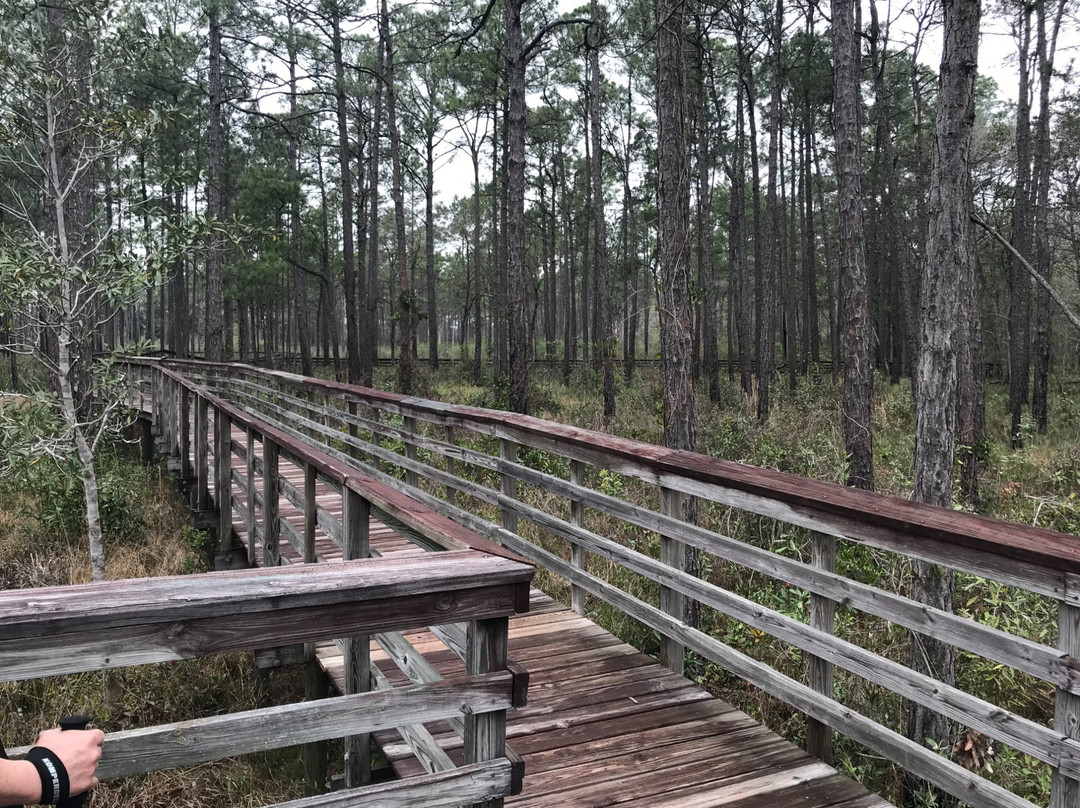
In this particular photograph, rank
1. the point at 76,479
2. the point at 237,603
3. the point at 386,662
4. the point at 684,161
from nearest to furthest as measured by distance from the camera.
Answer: the point at 237,603 < the point at 386,662 < the point at 684,161 < the point at 76,479

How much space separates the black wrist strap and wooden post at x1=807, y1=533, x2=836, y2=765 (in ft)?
8.91

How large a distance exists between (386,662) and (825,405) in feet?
46.2

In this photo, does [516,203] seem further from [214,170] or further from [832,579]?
[214,170]

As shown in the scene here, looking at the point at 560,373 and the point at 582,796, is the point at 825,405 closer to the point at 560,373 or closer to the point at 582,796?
the point at 582,796

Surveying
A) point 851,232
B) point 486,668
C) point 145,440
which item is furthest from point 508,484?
point 145,440

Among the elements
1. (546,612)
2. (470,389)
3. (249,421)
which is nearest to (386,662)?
(546,612)

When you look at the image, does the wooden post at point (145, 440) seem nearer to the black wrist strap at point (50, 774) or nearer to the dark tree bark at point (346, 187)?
the dark tree bark at point (346, 187)

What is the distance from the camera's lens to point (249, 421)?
5.19 metres

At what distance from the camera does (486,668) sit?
81.0 inches

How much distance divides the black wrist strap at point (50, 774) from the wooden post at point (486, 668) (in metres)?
0.96

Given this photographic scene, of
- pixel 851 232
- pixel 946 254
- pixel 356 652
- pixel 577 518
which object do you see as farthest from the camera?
pixel 851 232

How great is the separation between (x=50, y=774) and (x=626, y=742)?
8.26ft

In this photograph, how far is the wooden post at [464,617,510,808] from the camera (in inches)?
81.1

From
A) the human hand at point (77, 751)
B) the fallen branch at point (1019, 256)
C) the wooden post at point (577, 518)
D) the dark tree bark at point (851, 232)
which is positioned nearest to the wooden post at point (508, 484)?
the wooden post at point (577, 518)
